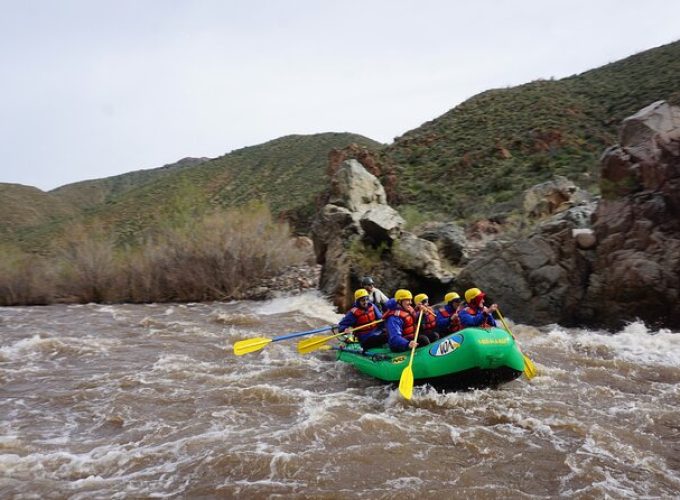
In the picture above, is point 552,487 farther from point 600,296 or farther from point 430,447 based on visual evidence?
point 600,296

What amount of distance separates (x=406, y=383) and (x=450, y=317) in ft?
5.44

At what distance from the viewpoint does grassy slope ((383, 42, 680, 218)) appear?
22828 mm

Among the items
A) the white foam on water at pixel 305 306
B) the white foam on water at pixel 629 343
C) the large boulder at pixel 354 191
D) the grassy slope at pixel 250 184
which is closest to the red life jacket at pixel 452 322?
the white foam on water at pixel 629 343

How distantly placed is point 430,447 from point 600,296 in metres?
6.29

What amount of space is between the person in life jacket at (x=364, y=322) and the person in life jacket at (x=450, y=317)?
81 cm

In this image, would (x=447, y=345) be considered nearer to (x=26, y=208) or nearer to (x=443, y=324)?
(x=443, y=324)

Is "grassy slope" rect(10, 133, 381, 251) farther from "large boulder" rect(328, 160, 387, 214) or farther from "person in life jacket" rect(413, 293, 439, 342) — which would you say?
"person in life jacket" rect(413, 293, 439, 342)

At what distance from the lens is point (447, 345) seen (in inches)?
261

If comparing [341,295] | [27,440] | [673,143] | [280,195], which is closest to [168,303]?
[341,295]

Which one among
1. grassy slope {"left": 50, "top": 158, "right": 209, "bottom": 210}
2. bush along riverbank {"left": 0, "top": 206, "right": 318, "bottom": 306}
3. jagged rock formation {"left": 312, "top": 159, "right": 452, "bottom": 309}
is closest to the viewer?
jagged rock formation {"left": 312, "top": 159, "right": 452, "bottom": 309}

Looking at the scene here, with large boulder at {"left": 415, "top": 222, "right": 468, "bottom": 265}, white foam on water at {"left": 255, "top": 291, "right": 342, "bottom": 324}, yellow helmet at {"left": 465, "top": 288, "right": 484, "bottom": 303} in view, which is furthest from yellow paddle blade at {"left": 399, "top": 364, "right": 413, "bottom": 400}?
large boulder at {"left": 415, "top": 222, "right": 468, "bottom": 265}

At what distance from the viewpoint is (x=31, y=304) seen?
16.7 m

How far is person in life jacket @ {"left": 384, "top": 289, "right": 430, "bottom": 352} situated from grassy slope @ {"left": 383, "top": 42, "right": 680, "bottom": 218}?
13.4 metres

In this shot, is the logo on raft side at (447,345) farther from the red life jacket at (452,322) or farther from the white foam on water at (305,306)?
the white foam on water at (305,306)
